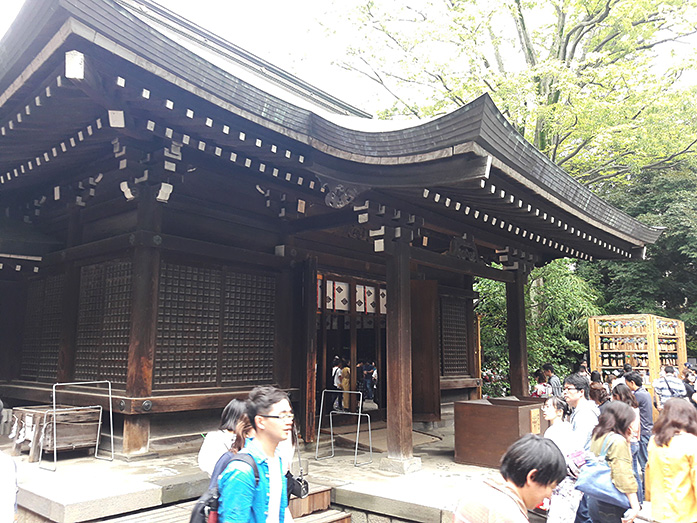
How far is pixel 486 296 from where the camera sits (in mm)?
14234

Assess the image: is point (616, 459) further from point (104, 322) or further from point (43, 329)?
point (43, 329)

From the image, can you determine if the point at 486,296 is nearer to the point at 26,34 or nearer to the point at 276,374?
the point at 276,374

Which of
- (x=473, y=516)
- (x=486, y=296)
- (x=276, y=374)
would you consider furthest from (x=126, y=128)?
(x=486, y=296)

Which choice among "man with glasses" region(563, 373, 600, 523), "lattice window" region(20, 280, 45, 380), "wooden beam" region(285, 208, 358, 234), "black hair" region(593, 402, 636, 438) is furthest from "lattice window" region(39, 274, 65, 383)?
"black hair" region(593, 402, 636, 438)

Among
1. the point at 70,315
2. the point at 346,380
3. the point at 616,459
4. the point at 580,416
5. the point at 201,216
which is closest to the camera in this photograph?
the point at 616,459

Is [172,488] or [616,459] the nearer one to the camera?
[616,459]

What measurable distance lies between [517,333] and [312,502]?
607cm

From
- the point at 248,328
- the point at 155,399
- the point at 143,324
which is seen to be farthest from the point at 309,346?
the point at 143,324

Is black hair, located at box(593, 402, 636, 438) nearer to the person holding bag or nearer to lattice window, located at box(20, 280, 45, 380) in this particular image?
the person holding bag

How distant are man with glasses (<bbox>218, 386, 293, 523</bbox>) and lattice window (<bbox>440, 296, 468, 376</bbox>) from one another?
8.21 metres

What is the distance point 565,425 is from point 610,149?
1451 centimetres

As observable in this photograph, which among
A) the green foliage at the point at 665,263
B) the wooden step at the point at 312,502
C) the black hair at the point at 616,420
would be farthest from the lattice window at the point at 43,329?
the green foliage at the point at 665,263

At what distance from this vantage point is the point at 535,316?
1462 cm

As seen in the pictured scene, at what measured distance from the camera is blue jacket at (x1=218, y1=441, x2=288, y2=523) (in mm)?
2287
